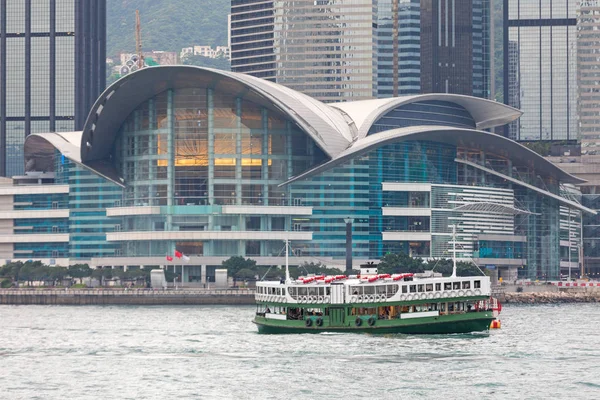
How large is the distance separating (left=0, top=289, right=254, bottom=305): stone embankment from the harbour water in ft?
128

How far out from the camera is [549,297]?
169125mm

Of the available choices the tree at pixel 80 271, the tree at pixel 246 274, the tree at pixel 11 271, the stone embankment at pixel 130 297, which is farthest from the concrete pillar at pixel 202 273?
the stone embankment at pixel 130 297

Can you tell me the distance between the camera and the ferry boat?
106438 millimetres

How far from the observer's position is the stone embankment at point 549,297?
168 metres

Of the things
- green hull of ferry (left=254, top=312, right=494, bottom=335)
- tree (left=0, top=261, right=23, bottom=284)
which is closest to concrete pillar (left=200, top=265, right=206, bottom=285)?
tree (left=0, top=261, right=23, bottom=284)

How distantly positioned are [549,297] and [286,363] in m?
84.6

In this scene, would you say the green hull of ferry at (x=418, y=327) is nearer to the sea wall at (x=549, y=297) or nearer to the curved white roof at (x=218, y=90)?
the sea wall at (x=549, y=297)

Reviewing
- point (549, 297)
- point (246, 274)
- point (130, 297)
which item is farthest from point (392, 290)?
point (246, 274)

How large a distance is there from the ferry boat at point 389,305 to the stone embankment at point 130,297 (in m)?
53.6

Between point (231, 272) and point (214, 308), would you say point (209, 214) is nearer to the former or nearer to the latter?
point (231, 272)

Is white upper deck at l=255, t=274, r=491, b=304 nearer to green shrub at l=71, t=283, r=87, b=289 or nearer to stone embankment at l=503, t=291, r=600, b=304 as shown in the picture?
stone embankment at l=503, t=291, r=600, b=304

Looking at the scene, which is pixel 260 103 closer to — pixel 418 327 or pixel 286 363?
pixel 418 327

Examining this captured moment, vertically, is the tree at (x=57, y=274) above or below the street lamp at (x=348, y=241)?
below

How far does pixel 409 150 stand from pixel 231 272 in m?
31.7
